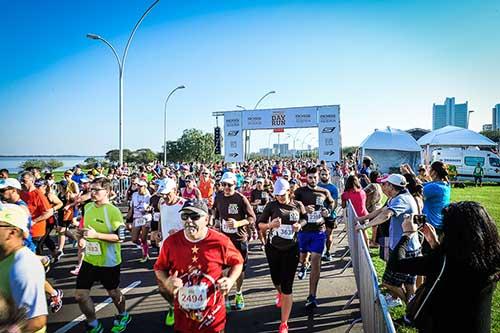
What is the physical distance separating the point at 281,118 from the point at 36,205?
1546cm

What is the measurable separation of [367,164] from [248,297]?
24.3 ft

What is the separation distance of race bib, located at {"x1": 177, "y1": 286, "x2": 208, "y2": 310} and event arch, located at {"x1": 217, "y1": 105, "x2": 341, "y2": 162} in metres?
16.5

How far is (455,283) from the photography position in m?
2.17

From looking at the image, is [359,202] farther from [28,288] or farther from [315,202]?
[28,288]

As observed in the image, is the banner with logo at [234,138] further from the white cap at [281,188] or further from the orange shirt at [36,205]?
the white cap at [281,188]

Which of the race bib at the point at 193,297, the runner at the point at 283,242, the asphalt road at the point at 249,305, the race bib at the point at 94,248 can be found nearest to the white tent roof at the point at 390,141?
the asphalt road at the point at 249,305

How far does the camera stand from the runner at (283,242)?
15.0ft

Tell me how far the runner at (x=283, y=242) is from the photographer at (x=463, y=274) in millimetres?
2461

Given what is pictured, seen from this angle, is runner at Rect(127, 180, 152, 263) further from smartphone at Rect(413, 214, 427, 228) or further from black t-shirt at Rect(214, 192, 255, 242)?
smartphone at Rect(413, 214, 427, 228)

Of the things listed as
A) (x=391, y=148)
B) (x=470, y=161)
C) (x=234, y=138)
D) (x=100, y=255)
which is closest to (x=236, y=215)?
(x=100, y=255)

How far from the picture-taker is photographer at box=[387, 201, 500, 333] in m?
2.14

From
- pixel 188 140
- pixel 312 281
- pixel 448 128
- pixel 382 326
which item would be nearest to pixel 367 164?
pixel 312 281

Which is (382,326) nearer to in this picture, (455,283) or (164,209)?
(455,283)

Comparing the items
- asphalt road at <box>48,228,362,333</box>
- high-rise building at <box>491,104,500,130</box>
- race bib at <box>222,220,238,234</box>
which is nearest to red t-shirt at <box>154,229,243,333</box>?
asphalt road at <box>48,228,362,333</box>
